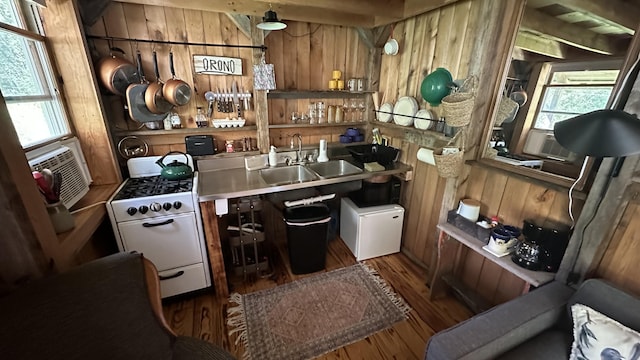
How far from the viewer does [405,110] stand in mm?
2248

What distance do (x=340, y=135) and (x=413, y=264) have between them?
1.50m

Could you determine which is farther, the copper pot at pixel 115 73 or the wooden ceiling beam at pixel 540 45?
the copper pot at pixel 115 73

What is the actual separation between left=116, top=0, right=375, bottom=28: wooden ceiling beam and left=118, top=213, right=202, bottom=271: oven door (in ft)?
4.91

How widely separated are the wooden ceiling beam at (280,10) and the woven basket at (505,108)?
1.41 metres

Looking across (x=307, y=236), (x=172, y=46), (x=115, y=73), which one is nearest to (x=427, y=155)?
(x=307, y=236)

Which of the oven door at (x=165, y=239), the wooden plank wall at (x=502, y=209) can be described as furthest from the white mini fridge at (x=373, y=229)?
the oven door at (x=165, y=239)

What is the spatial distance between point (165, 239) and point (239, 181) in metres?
0.65

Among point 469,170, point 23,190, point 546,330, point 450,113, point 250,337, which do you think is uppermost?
point 450,113

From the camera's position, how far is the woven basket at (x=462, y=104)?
1.53 meters

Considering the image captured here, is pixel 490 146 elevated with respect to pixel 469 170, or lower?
elevated

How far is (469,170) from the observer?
5.88 ft

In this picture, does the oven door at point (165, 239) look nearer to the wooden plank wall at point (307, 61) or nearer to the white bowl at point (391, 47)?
the wooden plank wall at point (307, 61)

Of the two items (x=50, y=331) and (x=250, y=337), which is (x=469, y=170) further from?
(x=50, y=331)

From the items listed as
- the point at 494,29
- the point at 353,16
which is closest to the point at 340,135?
the point at 353,16
